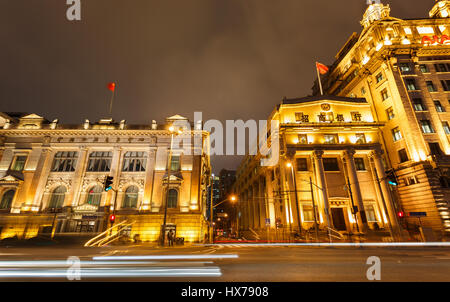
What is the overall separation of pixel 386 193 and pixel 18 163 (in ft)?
188

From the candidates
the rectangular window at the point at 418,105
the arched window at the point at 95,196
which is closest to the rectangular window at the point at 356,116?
the rectangular window at the point at 418,105

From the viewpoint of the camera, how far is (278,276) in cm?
671

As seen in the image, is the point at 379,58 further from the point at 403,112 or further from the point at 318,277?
the point at 318,277

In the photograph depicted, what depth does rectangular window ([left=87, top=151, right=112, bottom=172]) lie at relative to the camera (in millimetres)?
31795

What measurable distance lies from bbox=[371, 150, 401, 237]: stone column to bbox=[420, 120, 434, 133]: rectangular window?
7.00 m

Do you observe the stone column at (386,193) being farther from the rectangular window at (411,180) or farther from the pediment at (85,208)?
the pediment at (85,208)

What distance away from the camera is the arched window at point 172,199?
29652mm

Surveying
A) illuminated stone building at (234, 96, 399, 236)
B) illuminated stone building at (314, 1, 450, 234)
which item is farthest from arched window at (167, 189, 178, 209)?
illuminated stone building at (314, 1, 450, 234)

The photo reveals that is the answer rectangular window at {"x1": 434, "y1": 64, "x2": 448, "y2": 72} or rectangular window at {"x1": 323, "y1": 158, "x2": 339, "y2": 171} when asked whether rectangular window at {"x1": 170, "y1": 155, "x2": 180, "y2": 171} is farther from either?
rectangular window at {"x1": 434, "y1": 64, "x2": 448, "y2": 72}

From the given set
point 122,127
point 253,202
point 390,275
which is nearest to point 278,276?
point 390,275

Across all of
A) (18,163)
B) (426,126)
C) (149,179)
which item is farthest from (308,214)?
(18,163)

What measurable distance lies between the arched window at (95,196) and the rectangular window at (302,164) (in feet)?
108
